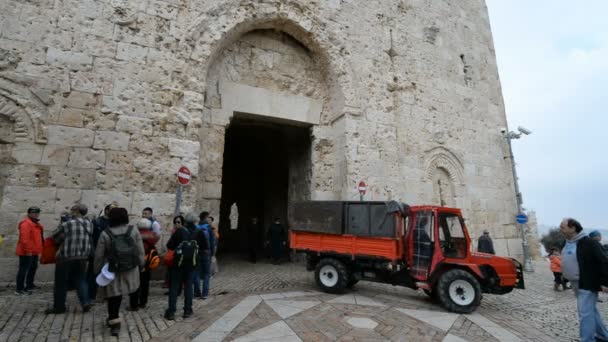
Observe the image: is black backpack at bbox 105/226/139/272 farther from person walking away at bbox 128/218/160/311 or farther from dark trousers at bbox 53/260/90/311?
dark trousers at bbox 53/260/90/311

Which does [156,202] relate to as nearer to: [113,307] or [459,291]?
[113,307]

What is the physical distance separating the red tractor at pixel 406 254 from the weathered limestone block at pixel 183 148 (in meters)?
2.83

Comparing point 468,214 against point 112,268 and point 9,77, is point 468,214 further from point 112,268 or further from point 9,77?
point 9,77

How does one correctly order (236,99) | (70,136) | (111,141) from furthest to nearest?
(236,99), (111,141), (70,136)

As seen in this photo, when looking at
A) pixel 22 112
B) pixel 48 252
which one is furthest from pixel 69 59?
pixel 48 252

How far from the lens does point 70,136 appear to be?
539 cm

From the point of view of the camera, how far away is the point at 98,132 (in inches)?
220

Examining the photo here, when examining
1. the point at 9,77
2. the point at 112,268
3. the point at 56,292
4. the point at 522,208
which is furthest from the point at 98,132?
the point at 522,208

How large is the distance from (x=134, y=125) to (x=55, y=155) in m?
1.37

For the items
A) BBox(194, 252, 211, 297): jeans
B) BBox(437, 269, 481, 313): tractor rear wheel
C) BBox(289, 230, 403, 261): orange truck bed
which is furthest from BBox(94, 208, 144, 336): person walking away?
BBox(437, 269, 481, 313): tractor rear wheel

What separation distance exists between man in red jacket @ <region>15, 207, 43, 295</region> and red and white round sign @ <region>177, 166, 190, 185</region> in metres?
2.07

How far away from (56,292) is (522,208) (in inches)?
513

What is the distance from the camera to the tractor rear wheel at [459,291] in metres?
4.48

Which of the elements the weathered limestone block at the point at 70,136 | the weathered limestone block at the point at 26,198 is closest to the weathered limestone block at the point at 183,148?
the weathered limestone block at the point at 70,136
